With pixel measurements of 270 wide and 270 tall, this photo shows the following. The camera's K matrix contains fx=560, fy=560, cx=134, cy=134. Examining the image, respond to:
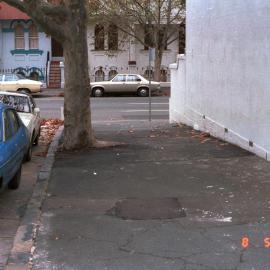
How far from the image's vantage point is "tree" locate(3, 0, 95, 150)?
38.7ft

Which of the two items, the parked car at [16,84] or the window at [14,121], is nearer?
the window at [14,121]

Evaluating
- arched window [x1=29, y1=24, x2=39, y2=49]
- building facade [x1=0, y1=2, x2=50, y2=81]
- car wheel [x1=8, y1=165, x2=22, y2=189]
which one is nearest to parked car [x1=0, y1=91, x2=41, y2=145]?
car wheel [x1=8, y1=165, x2=22, y2=189]

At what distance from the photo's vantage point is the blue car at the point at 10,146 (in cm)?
732

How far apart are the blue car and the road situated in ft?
41.9

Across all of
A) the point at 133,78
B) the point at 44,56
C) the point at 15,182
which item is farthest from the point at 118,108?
the point at 15,182

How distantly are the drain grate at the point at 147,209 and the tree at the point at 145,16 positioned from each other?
27.7 meters

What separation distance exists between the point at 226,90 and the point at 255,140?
7.61 feet

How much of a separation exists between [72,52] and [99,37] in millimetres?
27899

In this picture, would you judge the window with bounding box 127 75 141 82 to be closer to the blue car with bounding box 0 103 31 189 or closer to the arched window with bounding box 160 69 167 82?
the arched window with bounding box 160 69 167 82

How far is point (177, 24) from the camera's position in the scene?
36312mm

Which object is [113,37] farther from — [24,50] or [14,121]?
[14,121]

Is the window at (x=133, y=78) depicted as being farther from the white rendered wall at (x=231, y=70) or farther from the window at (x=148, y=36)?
the white rendered wall at (x=231, y=70)
